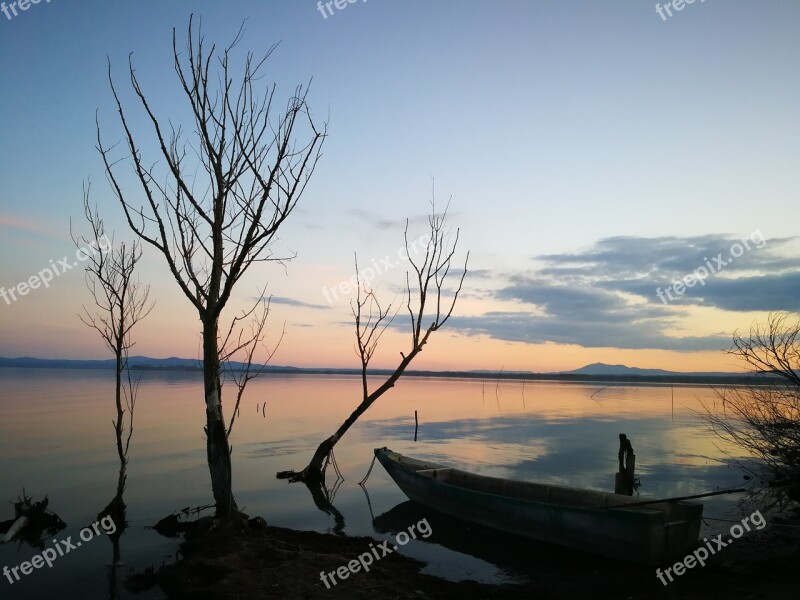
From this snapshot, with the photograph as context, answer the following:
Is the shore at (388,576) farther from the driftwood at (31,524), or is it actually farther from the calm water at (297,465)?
the driftwood at (31,524)

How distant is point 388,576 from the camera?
26.5 ft

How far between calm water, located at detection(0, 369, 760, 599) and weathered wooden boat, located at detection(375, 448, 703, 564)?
21.6 inches

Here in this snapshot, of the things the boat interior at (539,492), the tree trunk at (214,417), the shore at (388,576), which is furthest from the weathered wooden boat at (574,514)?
the tree trunk at (214,417)

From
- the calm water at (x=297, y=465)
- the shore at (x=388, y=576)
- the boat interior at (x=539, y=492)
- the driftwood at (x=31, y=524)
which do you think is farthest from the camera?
the driftwood at (x=31, y=524)

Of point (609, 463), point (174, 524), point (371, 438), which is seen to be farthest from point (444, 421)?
point (174, 524)

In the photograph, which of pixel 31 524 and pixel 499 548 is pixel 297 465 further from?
pixel 499 548

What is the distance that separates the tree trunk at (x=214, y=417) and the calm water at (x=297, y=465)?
1.86m

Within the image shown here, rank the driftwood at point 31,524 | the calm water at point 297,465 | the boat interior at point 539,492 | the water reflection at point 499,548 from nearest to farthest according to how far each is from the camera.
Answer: the water reflection at point 499,548
the boat interior at point 539,492
the calm water at point 297,465
the driftwood at point 31,524

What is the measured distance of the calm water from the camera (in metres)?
10.1

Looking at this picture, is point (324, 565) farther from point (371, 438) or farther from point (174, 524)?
point (371, 438)

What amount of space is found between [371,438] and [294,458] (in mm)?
6670

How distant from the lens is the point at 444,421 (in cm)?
3538

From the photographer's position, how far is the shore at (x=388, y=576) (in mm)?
7324

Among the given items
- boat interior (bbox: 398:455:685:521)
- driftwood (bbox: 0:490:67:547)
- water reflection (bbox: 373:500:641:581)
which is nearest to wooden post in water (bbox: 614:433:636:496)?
boat interior (bbox: 398:455:685:521)
